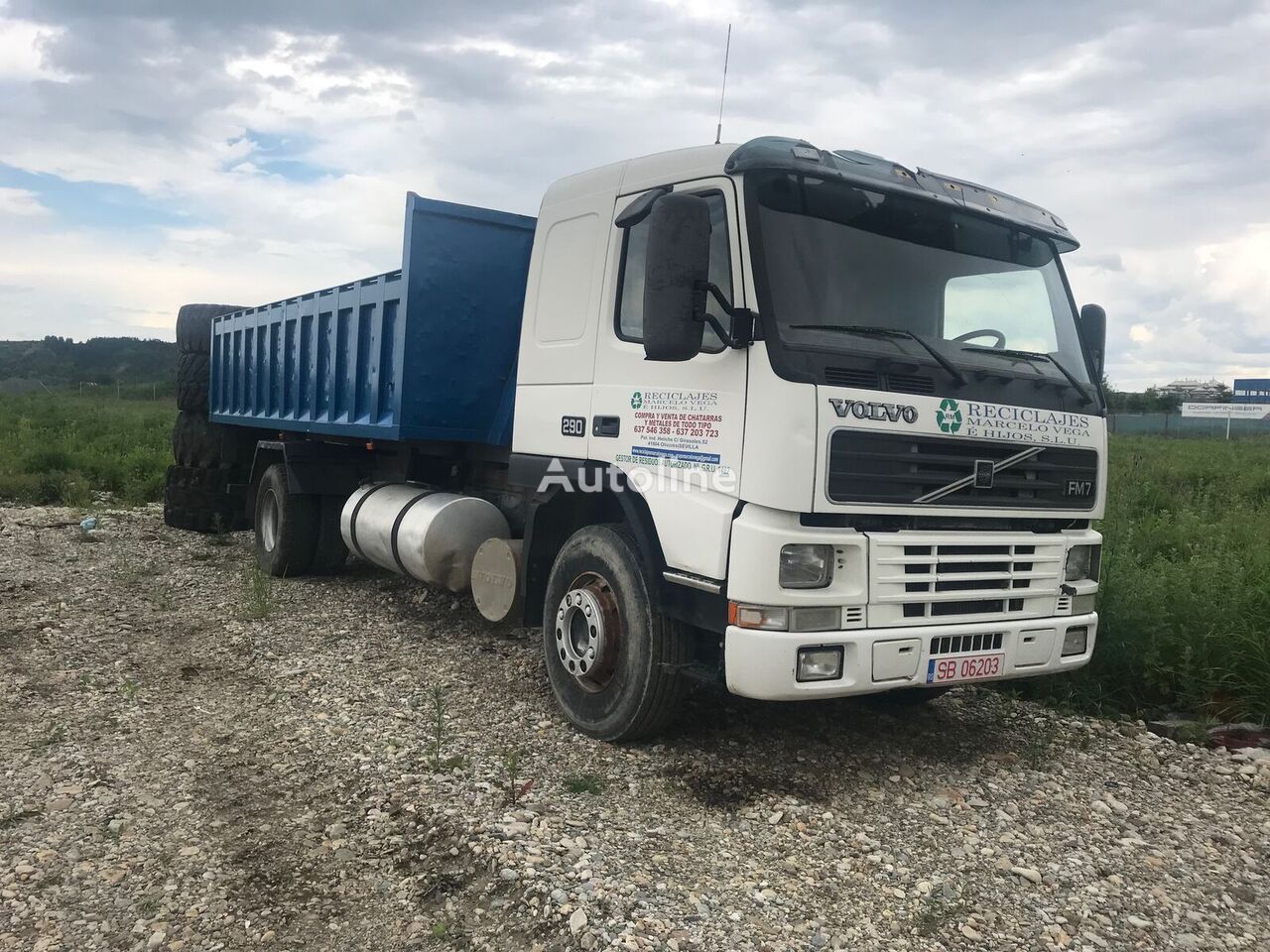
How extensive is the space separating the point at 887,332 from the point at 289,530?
19.7 ft

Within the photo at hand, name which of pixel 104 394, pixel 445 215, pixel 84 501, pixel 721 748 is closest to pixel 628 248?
pixel 445 215

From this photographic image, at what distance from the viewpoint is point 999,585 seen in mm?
4195

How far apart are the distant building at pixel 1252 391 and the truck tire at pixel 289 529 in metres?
55.6

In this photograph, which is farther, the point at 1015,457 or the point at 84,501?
the point at 84,501

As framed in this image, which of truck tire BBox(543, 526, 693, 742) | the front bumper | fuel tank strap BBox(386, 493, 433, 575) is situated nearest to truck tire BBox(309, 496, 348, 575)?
fuel tank strap BBox(386, 493, 433, 575)

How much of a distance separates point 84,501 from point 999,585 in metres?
12.7

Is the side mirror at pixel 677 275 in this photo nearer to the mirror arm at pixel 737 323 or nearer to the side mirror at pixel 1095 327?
the mirror arm at pixel 737 323

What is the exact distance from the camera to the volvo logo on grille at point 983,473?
13.3 feet

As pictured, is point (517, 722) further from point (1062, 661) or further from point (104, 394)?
point (104, 394)

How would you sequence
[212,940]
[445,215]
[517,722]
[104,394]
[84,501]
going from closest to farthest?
[212,940], [517,722], [445,215], [84,501], [104,394]

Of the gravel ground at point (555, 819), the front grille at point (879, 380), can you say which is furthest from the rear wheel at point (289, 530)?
the front grille at point (879, 380)

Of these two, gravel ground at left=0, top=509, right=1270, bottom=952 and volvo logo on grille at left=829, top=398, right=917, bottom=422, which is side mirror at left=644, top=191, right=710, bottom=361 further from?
gravel ground at left=0, top=509, right=1270, bottom=952

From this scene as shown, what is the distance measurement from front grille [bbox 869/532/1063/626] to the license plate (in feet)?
0.53

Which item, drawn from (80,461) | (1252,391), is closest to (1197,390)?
(1252,391)
